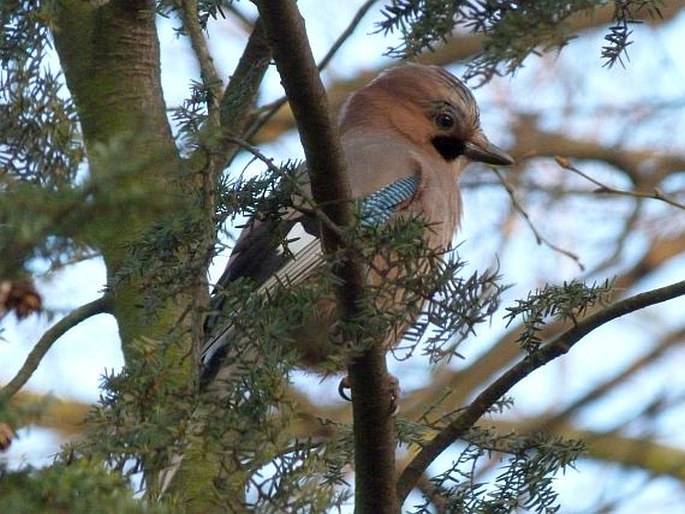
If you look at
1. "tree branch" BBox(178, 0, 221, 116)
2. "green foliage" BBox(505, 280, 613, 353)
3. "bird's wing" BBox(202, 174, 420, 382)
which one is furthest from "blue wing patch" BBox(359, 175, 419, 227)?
"green foliage" BBox(505, 280, 613, 353)

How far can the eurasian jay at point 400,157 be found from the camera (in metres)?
3.52

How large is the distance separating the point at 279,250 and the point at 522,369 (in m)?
1.00

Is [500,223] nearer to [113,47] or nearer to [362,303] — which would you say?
[113,47]

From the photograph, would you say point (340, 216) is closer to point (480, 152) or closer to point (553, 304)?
point (553, 304)

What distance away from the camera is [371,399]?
Answer: 2.71 meters

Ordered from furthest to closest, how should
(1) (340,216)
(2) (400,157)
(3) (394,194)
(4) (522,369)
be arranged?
(2) (400,157) < (3) (394,194) < (4) (522,369) < (1) (340,216)

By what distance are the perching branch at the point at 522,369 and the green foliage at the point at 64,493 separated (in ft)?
4.13

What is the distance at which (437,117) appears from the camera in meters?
4.70

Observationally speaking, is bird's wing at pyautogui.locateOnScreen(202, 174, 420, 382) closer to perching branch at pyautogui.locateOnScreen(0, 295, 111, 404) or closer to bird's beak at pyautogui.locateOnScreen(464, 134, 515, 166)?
perching branch at pyautogui.locateOnScreen(0, 295, 111, 404)

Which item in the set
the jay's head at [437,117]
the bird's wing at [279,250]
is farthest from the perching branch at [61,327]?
the jay's head at [437,117]

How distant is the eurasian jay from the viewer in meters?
3.52

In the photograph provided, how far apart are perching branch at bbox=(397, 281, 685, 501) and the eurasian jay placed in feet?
1.72

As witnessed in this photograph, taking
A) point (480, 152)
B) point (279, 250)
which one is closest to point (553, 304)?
point (279, 250)

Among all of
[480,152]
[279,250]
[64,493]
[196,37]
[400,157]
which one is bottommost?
[64,493]
